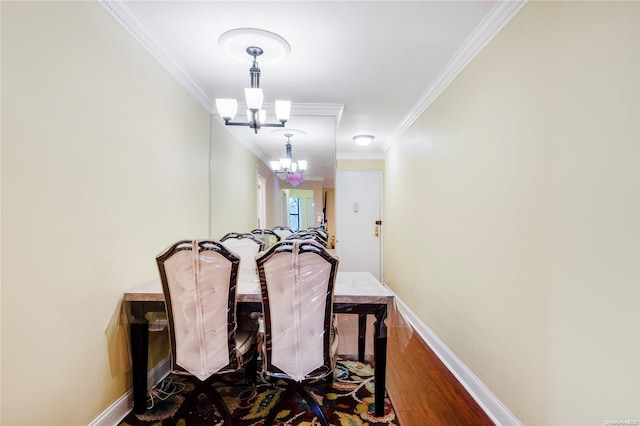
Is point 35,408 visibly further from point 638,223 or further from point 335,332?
point 638,223

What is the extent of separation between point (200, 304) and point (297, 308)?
20.6 inches

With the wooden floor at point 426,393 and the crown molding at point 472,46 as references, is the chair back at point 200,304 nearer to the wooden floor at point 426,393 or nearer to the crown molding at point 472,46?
the wooden floor at point 426,393

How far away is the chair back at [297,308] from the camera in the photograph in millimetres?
1622

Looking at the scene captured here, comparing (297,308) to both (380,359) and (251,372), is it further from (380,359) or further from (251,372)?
(251,372)

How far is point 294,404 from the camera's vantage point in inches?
79.7

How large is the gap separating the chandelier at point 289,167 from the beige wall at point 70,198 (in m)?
1.66

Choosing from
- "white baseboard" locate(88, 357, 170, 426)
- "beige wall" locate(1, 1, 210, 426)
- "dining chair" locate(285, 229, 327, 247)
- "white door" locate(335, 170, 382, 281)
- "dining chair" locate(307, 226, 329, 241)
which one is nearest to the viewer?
"beige wall" locate(1, 1, 210, 426)

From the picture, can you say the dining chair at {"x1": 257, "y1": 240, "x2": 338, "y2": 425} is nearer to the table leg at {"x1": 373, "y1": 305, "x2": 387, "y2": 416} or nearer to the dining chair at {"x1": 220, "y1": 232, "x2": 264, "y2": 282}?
the table leg at {"x1": 373, "y1": 305, "x2": 387, "y2": 416}

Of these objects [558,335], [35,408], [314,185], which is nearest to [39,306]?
[35,408]

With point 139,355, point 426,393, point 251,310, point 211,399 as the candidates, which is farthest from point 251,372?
point 426,393

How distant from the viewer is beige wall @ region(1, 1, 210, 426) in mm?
1235

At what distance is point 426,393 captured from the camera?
85.8 inches

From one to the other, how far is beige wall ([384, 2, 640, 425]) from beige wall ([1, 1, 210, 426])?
7.45ft

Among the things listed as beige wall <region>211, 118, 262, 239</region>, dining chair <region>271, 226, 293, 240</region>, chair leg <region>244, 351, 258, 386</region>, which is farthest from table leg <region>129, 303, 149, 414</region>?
dining chair <region>271, 226, 293, 240</region>
